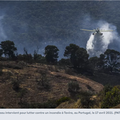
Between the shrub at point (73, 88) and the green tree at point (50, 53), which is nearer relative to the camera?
the shrub at point (73, 88)

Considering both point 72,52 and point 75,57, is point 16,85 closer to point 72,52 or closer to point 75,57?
point 75,57

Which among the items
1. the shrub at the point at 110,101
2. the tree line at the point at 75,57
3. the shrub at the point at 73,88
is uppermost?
the tree line at the point at 75,57

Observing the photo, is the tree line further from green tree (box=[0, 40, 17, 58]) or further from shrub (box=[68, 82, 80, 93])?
shrub (box=[68, 82, 80, 93])

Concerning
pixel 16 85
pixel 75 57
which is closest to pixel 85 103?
pixel 16 85

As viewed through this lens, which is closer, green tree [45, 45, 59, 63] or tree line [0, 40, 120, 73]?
tree line [0, 40, 120, 73]

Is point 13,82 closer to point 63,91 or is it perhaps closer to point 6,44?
point 63,91

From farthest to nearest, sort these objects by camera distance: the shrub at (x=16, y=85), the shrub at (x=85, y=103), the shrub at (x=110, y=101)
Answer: the shrub at (x=16, y=85), the shrub at (x=85, y=103), the shrub at (x=110, y=101)

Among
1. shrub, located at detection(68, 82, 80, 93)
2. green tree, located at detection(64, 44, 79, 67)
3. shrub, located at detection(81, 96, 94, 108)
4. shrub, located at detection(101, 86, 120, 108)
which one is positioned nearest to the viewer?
shrub, located at detection(101, 86, 120, 108)

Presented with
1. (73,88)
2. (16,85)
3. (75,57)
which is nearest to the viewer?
(16,85)

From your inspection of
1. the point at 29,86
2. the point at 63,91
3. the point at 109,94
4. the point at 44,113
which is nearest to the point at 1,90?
the point at 29,86

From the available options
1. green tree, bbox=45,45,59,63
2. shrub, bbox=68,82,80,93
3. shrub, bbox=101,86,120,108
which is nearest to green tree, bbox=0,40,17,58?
green tree, bbox=45,45,59,63

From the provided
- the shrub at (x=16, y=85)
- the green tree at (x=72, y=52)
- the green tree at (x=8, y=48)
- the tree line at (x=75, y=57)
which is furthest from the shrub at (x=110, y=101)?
the green tree at (x=8, y=48)

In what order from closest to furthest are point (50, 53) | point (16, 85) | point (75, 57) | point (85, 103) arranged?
point (85, 103) → point (16, 85) → point (75, 57) → point (50, 53)

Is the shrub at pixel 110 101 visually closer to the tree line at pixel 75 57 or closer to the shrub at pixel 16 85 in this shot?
the shrub at pixel 16 85
